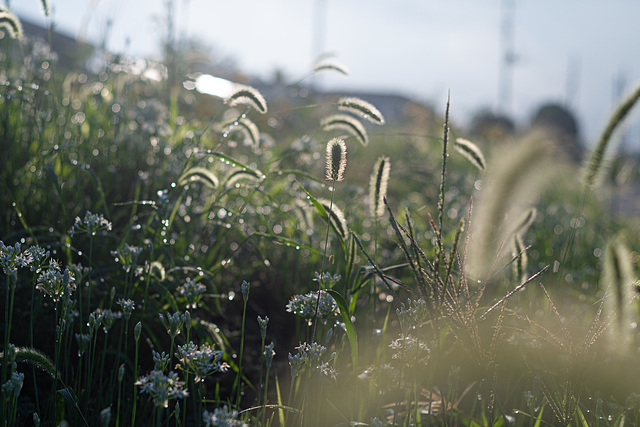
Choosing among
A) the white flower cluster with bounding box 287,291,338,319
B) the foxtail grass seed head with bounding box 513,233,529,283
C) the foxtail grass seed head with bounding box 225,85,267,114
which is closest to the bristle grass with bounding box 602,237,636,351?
the foxtail grass seed head with bounding box 513,233,529,283

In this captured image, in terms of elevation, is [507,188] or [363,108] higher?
[363,108]

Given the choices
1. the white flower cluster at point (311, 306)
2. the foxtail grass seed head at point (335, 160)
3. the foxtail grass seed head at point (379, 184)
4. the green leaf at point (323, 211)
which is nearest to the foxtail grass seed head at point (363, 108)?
the foxtail grass seed head at point (379, 184)

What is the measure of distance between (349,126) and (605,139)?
967 millimetres

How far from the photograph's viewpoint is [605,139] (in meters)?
1.96

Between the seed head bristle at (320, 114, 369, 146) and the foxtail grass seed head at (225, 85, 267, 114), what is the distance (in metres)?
0.34

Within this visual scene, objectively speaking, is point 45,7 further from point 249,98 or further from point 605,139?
point 605,139

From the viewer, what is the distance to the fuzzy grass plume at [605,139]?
6.04 feet

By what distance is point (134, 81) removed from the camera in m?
4.42

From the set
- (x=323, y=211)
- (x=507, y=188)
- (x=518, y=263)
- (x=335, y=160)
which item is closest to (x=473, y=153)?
(x=507, y=188)

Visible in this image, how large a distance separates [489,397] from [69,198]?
84.3 inches

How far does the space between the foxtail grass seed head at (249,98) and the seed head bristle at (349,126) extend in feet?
1.13

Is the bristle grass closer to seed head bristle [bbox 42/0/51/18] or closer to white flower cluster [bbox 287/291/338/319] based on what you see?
white flower cluster [bbox 287/291/338/319]

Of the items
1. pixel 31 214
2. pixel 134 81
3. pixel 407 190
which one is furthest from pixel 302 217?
pixel 407 190

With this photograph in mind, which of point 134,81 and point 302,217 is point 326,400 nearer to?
point 302,217
